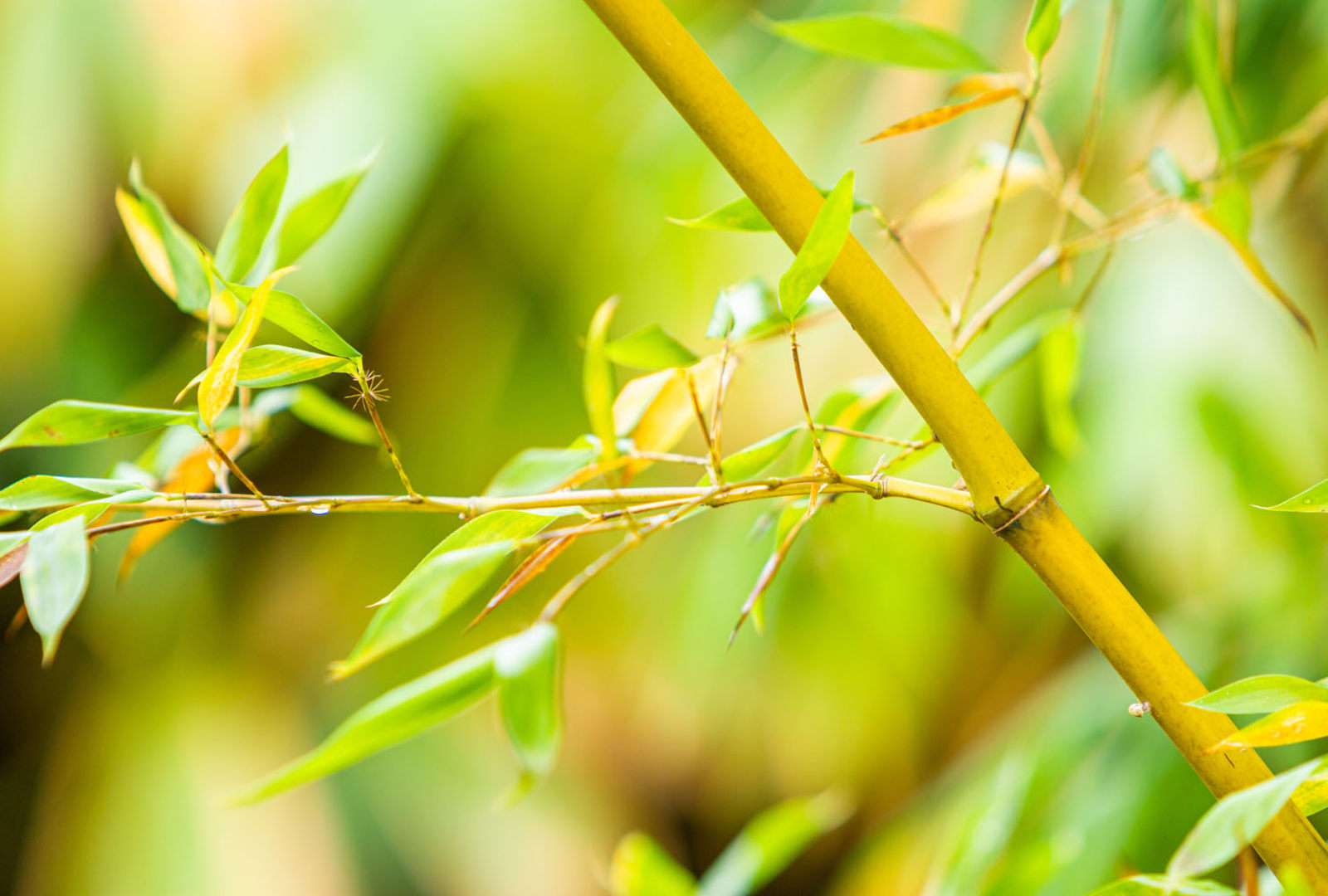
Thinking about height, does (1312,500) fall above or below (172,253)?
below

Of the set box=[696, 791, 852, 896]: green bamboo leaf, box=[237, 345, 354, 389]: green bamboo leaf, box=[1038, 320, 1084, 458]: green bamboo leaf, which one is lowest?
box=[696, 791, 852, 896]: green bamboo leaf

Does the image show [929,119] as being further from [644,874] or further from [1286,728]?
[644,874]

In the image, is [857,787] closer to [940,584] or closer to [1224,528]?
[940,584]

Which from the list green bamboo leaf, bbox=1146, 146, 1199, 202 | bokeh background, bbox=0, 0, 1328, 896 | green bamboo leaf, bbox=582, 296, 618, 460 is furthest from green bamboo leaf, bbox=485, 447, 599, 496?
bokeh background, bbox=0, 0, 1328, 896

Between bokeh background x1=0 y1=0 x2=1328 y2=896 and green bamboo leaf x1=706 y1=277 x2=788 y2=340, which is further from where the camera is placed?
bokeh background x1=0 y1=0 x2=1328 y2=896

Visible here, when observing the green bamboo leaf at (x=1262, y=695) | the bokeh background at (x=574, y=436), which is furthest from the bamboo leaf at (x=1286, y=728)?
the bokeh background at (x=574, y=436)

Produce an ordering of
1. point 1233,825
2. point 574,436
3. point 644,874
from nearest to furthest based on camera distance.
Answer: point 1233,825 < point 644,874 < point 574,436

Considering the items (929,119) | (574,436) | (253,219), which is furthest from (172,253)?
(574,436)

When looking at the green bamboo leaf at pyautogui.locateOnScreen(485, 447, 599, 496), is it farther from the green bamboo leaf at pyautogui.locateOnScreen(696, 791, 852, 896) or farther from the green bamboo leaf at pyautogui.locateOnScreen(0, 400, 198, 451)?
the green bamboo leaf at pyautogui.locateOnScreen(696, 791, 852, 896)
